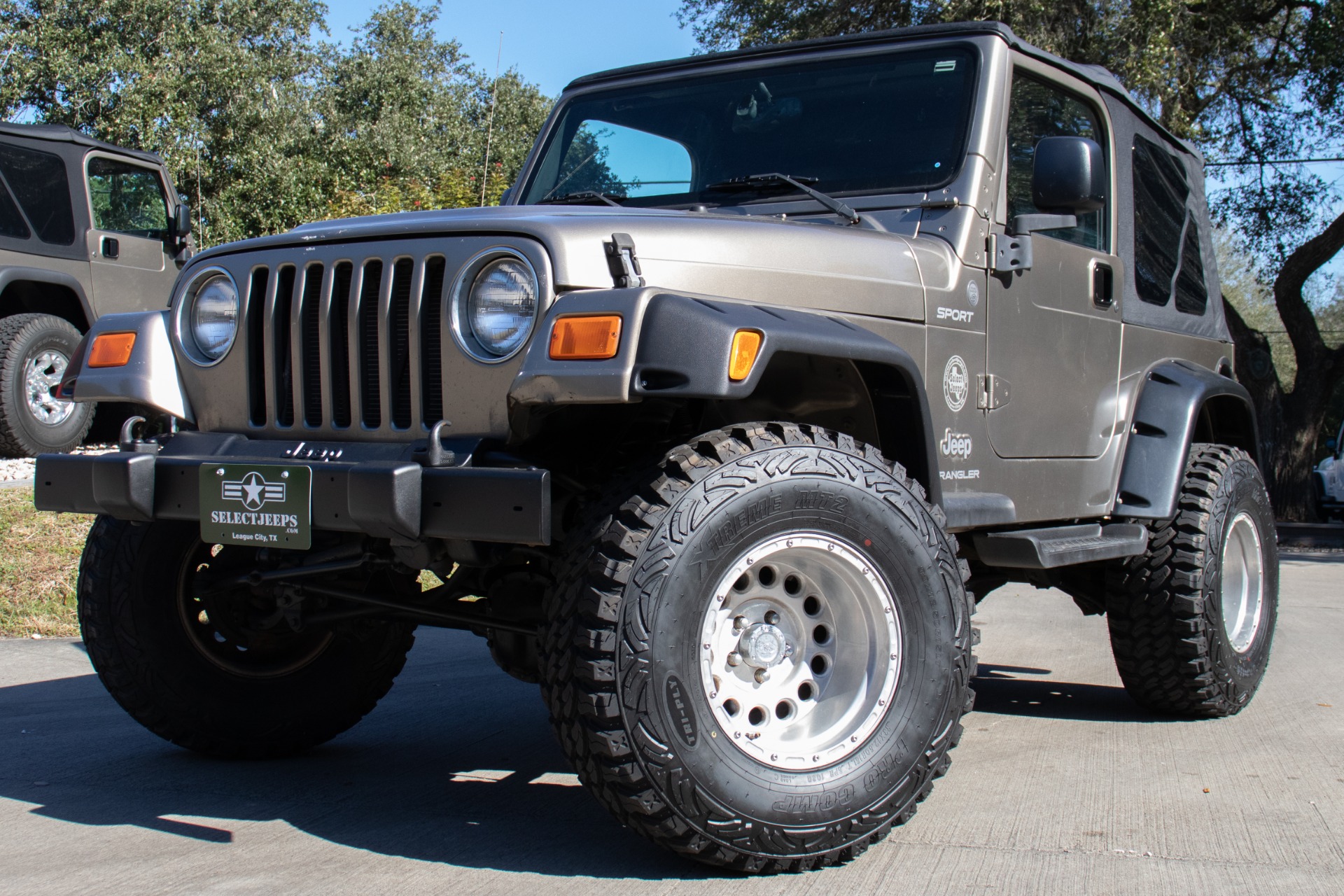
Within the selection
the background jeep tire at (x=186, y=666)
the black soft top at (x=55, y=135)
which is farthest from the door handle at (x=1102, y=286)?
the black soft top at (x=55, y=135)

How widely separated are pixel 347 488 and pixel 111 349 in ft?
3.83

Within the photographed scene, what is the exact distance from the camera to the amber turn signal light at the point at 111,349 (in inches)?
142

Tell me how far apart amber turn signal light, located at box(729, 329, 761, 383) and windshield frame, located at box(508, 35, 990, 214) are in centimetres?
106

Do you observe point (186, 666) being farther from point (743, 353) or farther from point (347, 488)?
point (743, 353)

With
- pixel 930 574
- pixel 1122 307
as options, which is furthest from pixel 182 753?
pixel 1122 307

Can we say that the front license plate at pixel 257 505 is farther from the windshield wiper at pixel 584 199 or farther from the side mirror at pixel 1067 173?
the side mirror at pixel 1067 173

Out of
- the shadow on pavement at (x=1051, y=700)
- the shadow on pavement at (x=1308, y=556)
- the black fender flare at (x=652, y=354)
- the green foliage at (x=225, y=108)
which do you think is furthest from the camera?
the green foliage at (x=225, y=108)

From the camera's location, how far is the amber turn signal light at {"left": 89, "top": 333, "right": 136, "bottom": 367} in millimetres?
3619

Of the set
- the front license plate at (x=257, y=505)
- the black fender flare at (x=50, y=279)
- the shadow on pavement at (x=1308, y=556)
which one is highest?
the black fender flare at (x=50, y=279)

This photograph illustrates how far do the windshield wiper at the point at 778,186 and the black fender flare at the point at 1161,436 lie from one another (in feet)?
5.21

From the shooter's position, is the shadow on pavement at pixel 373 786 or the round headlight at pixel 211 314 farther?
the round headlight at pixel 211 314

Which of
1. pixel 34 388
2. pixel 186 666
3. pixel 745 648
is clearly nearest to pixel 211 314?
pixel 186 666

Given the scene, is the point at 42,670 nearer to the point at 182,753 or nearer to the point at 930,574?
the point at 182,753

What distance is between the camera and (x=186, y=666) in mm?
3971
